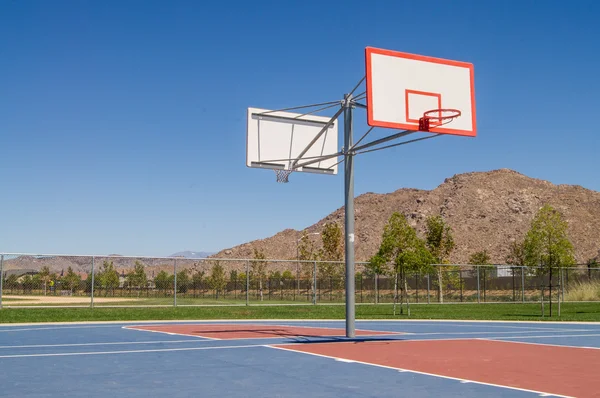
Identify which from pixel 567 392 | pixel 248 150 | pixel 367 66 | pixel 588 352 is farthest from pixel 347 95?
pixel 567 392

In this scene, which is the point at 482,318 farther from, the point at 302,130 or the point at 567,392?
the point at 567,392

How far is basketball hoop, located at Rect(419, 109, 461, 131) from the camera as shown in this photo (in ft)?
51.9

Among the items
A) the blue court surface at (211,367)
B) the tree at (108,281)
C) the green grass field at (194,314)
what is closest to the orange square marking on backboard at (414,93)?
the blue court surface at (211,367)

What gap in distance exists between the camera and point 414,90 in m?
16.1

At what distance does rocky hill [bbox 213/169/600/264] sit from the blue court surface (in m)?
103

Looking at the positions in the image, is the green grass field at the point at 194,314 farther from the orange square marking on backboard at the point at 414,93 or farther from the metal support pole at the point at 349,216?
the orange square marking on backboard at the point at 414,93

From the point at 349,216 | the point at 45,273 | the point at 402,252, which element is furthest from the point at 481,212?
the point at 349,216

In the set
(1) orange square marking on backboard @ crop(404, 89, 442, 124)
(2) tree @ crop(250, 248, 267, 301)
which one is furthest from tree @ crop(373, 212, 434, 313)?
(1) orange square marking on backboard @ crop(404, 89, 442, 124)

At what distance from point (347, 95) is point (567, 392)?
34.7ft

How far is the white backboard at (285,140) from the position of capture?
20.0m

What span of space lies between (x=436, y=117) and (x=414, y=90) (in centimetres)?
85

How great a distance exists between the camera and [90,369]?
441 inches

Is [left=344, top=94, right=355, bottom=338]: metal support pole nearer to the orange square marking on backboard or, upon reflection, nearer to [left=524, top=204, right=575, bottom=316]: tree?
the orange square marking on backboard

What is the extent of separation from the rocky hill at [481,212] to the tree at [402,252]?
287ft
